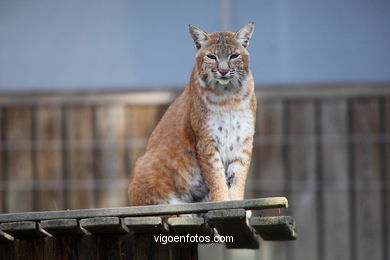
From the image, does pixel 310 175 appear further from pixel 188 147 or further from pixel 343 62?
pixel 188 147

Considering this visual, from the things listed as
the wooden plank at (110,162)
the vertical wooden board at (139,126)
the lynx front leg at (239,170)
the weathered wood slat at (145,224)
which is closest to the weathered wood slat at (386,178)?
the vertical wooden board at (139,126)

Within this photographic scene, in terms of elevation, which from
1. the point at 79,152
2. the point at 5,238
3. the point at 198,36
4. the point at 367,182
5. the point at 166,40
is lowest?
the point at 5,238

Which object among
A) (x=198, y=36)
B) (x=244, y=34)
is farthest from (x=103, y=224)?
(x=244, y=34)

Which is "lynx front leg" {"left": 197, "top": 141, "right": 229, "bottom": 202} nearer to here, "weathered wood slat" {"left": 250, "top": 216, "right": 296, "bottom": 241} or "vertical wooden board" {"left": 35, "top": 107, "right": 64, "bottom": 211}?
"weathered wood slat" {"left": 250, "top": 216, "right": 296, "bottom": 241}

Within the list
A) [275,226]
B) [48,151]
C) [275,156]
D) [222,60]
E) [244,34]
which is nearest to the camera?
[275,226]

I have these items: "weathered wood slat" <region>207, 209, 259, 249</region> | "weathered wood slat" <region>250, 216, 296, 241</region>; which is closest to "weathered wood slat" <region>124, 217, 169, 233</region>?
"weathered wood slat" <region>207, 209, 259, 249</region>

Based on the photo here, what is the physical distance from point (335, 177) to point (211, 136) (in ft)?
12.7

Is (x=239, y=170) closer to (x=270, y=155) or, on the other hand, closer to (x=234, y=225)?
(x=234, y=225)

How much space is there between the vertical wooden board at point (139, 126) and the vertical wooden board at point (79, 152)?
38cm

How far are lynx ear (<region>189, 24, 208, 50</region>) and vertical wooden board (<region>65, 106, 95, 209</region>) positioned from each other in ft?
12.8

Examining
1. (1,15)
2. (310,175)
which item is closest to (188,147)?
(310,175)

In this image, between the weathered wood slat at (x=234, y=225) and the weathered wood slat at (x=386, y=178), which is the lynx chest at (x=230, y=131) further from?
the weathered wood slat at (x=386, y=178)

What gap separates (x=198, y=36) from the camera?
5758mm

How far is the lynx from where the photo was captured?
5590 millimetres
